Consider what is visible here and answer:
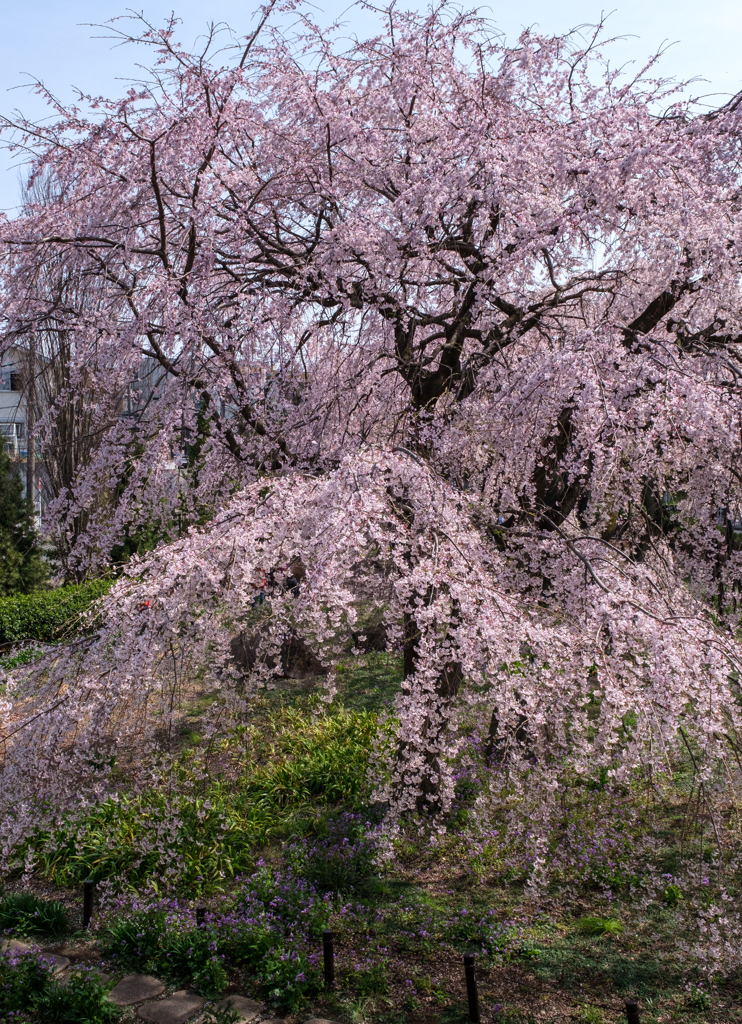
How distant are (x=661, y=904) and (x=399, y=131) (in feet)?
19.3

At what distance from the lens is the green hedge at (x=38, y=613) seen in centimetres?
1123

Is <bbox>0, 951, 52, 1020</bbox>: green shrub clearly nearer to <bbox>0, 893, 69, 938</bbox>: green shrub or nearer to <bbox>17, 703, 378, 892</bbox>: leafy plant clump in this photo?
<bbox>0, 893, 69, 938</bbox>: green shrub

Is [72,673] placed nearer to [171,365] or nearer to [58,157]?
[171,365]

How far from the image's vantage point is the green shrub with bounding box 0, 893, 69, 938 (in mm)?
4668

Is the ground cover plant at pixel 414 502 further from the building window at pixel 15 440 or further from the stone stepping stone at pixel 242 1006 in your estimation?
the building window at pixel 15 440

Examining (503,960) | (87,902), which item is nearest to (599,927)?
(503,960)

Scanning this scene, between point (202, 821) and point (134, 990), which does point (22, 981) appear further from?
point (202, 821)

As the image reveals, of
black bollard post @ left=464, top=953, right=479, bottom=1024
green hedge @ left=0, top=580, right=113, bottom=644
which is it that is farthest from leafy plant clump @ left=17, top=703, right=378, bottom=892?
green hedge @ left=0, top=580, right=113, bottom=644

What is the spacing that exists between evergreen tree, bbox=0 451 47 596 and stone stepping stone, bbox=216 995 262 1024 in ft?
34.4

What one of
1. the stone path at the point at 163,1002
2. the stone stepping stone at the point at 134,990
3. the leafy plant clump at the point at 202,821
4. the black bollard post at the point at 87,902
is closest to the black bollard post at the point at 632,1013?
the stone path at the point at 163,1002

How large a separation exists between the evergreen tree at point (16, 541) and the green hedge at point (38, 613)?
0.91 meters

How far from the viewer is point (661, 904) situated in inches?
182

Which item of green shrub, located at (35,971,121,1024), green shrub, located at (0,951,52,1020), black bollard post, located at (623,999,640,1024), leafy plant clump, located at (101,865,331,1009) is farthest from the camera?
leafy plant clump, located at (101,865,331,1009)

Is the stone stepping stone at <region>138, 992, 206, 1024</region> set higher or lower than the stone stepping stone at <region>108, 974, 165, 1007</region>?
lower
